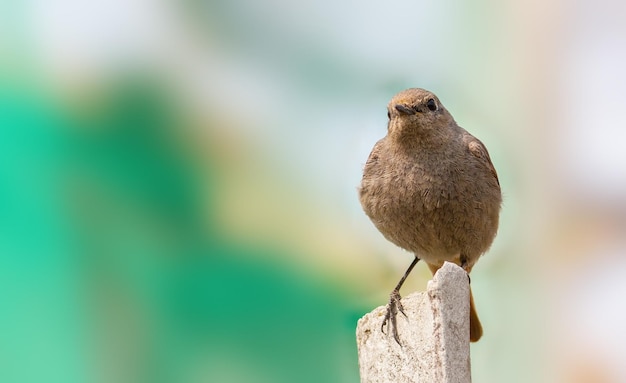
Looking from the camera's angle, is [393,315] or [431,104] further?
[431,104]

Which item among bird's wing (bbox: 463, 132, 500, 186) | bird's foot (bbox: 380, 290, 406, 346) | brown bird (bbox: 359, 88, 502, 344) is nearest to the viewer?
bird's foot (bbox: 380, 290, 406, 346)

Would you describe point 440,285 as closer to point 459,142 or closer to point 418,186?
point 418,186

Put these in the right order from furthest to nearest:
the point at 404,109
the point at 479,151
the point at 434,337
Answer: the point at 479,151
the point at 404,109
the point at 434,337

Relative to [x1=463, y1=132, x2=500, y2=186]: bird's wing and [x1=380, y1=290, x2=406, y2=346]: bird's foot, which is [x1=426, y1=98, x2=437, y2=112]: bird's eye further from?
[x1=380, y1=290, x2=406, y2=346]: bird's foot

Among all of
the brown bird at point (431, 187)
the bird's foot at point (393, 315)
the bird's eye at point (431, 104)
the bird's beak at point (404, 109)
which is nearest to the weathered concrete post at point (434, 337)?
the bird's foot at point (393, 315)

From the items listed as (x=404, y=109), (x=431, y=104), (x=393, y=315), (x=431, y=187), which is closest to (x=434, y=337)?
(x=393, y=315)

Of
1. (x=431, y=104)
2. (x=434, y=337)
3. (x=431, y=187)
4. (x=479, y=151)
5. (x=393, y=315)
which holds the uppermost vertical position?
(x=431, y=104)

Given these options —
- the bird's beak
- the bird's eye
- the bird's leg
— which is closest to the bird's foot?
the bird's leg

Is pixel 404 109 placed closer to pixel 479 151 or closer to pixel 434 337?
pixel 479 151

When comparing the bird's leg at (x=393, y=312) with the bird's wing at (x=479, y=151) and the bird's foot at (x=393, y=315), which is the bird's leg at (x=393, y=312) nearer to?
the bird's foot at (x=393, y=315)
